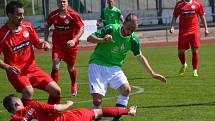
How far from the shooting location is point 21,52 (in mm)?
10320

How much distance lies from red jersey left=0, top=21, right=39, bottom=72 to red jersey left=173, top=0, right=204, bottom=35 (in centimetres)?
808

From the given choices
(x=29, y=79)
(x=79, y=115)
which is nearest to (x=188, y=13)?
(x=29, y=79)

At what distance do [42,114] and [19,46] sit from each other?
225 cm

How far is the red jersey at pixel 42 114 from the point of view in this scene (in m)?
8.06

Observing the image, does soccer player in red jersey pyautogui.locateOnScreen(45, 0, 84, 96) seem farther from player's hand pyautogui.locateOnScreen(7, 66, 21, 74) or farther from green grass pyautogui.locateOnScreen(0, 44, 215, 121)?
player's hand pyautogui.locateOnScreen(7, 66, 21, 74)

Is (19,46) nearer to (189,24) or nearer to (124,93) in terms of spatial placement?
(124,93)

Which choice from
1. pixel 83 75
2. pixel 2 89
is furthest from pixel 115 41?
pixel 83 75

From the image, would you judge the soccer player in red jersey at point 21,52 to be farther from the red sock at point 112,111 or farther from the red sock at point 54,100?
the red sock at point 112,111

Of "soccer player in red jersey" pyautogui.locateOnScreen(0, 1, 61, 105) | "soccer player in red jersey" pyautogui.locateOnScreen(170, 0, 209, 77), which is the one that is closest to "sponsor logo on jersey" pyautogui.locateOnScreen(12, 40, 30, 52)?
"soccer player in red jersey" pyautogui.locateOnScreen(0, 1, 61, 105)

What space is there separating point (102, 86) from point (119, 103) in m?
0.40

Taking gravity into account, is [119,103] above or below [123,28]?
below

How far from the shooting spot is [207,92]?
13953 millimetres

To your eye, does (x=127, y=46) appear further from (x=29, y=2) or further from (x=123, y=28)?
(x=29, y=2)

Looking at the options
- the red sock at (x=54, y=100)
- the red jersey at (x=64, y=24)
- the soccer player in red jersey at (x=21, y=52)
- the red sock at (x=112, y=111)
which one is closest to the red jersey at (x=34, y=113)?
the red sock at (x=112, y=111)
